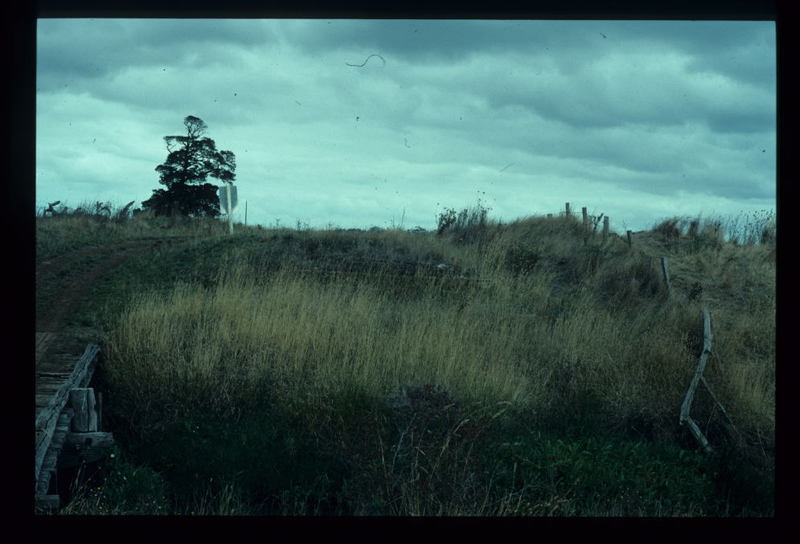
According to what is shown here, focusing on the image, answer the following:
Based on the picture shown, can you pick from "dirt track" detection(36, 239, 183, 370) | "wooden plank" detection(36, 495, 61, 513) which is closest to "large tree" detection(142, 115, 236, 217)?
"dirt track" detection(36, 239, 183, 370)

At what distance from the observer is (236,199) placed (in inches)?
720

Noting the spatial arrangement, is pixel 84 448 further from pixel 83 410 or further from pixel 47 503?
pixel 47 503

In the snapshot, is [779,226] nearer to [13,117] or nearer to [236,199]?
[13,117]

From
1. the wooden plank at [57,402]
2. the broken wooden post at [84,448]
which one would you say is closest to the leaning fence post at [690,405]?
the broken wooden post at [84,448]

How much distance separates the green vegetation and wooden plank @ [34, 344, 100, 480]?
307mm

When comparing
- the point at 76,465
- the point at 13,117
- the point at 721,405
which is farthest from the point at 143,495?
the point at 721,405

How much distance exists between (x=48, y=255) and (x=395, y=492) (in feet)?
40.2

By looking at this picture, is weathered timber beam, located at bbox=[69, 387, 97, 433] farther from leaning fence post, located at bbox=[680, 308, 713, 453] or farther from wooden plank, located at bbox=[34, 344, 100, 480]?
leaning fence post, located at bbox=[680, 308, 713, 453]

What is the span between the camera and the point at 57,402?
246 inches

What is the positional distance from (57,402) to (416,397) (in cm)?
334

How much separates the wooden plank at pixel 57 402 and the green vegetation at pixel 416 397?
307mm

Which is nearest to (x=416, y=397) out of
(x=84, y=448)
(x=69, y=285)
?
(x=84, y=448)

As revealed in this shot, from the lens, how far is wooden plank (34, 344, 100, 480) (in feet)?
18.1

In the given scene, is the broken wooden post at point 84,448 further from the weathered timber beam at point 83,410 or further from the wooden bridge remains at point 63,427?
the weathered timber beam at point 83,410
